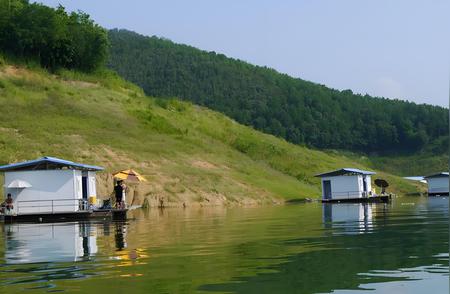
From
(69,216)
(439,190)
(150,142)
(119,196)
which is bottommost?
(69,216)

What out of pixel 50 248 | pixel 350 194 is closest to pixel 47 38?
pixel 350 194

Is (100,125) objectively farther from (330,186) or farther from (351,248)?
(351,248)

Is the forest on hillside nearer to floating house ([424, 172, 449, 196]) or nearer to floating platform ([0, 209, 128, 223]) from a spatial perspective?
floating house ([424, 172, 449, 196])

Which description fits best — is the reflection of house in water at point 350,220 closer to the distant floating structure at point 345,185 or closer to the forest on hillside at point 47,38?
the distant floating structure at point 345,185

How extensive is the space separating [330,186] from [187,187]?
52.5 ft

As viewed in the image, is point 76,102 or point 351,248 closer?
point 351,248

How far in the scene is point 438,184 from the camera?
10525 centimetres

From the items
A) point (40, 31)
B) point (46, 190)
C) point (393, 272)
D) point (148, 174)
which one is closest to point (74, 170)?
point (46, 190)

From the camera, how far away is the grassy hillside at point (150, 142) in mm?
78938

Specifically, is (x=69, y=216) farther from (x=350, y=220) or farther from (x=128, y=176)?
(x=350, y=220)

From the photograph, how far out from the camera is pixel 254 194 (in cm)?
8281

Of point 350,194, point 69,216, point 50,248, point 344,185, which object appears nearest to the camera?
point 50,248

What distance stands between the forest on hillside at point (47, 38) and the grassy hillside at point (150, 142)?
3921 mm

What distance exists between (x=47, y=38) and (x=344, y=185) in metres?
63.3
